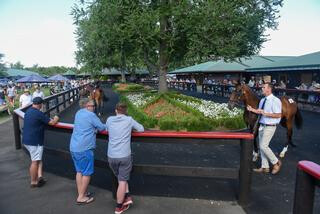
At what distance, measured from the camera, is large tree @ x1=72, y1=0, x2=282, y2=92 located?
46.7 ft

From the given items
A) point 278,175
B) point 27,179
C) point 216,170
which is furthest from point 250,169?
point 27,179

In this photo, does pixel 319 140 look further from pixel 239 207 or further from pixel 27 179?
pixel 27 179

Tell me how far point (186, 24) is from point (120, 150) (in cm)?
1120

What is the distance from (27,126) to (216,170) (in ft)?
11.2

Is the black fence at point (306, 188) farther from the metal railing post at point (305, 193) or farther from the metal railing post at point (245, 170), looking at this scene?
the metal railing post at point (245, 170)

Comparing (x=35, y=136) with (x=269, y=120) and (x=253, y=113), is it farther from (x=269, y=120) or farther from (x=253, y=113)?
(x=253, y=113)

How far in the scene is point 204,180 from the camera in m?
5.82

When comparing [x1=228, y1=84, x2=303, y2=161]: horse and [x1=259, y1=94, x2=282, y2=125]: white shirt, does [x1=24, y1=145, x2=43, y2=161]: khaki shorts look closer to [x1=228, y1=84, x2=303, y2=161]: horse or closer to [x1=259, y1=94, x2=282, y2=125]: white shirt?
[x1=259, y1=94, x2=282, y2=125]: white shirt

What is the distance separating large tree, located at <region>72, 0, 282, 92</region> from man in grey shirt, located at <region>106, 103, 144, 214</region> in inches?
414

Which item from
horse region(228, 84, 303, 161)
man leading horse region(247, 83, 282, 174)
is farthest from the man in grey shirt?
horse region(228, 84, 303, 161)

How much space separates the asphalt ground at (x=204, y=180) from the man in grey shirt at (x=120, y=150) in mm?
709

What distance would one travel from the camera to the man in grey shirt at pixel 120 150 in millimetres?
4402

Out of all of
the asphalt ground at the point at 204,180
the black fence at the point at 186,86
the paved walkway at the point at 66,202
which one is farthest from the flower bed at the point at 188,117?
the black fence at the point at 186,86

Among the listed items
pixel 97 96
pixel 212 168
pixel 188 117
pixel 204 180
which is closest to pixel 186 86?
pixel 97 96
